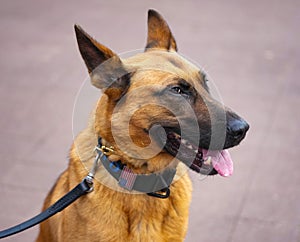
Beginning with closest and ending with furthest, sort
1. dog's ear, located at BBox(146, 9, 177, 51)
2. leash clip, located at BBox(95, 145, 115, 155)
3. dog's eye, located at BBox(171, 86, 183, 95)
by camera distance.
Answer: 1. dog's eye, located at BBox(171, 86, 183, 95)
2. leash clip, located at BBox(95, 145, 115, 155)
3. dog's ear, located at BBox(146, 9, 177, 51)

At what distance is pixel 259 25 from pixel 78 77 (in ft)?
9.10

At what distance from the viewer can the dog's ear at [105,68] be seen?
3.91 metres

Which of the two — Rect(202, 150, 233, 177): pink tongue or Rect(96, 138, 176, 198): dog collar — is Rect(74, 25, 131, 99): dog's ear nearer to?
Rect(96, 138, 176, 198): dog collar

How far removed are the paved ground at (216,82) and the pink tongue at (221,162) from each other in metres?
1.63

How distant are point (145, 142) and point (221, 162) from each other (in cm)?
45

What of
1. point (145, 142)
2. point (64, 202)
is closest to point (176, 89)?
point (145, 142)

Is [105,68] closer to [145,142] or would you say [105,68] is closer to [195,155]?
[145,142]

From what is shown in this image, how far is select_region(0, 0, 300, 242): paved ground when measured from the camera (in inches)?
235

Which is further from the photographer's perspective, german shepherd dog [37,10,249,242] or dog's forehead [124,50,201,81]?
dog's forehead [124,50,201,81]

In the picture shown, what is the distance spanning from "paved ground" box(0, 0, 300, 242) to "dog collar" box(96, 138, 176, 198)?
1.51 meters

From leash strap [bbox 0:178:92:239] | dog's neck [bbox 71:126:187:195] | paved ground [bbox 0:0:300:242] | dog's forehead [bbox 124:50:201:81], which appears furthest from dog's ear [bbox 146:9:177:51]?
paved ground [bbox 0:0:300:242]

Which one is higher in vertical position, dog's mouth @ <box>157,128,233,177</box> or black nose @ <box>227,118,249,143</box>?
black nose @ <box>227,118,249,143</box>

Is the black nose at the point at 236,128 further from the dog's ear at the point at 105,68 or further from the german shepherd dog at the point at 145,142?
the dog's ear at the point at 105,68

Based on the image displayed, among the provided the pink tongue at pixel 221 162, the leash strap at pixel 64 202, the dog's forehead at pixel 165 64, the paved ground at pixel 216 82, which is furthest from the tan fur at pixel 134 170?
the paved ground at pixel 216 82
